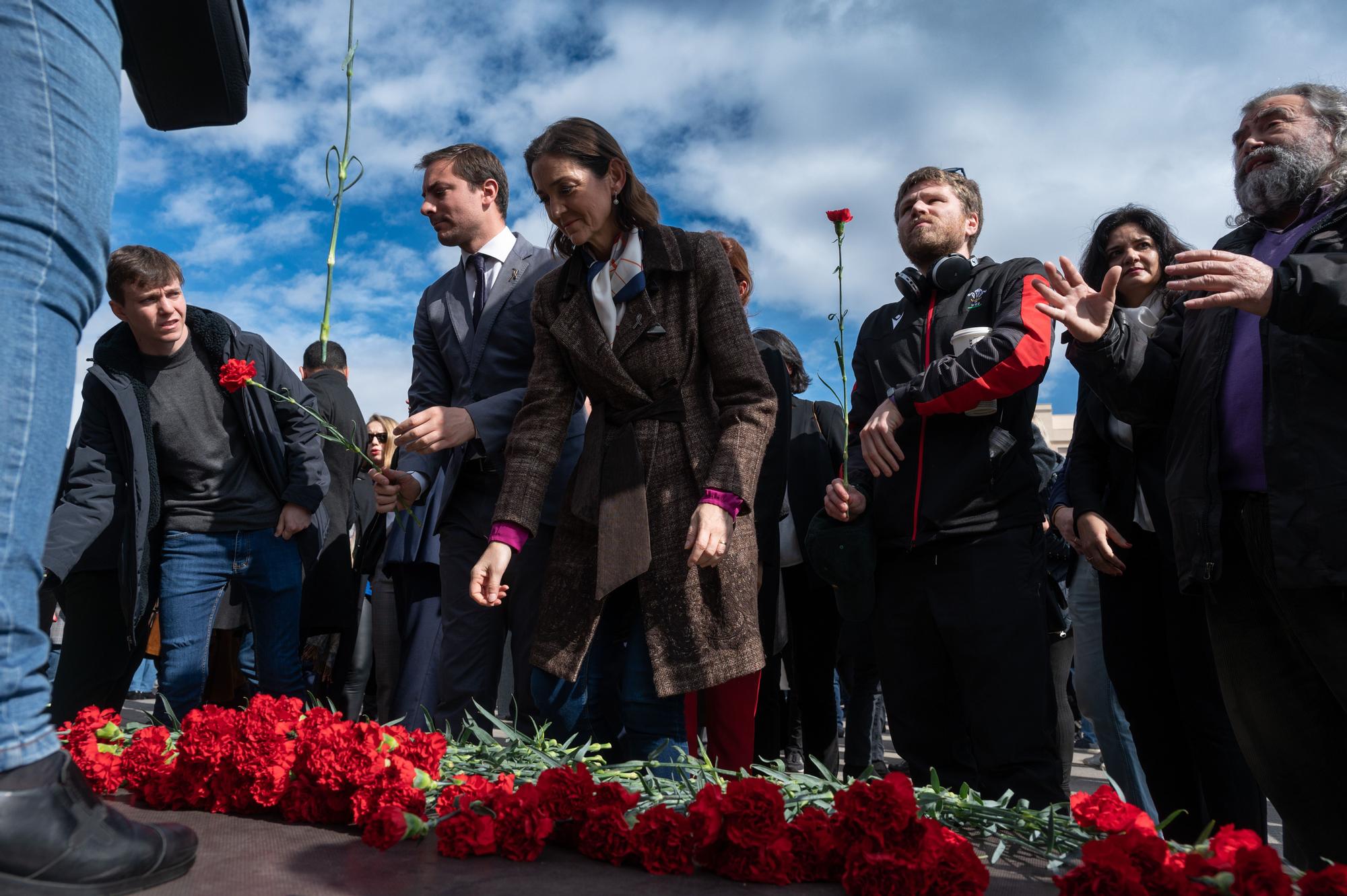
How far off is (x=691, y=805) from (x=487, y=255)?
233 centimetres

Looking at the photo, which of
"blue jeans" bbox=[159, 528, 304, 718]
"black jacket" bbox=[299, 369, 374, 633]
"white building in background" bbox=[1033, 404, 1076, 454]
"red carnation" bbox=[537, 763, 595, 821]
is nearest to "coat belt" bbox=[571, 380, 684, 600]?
"red carnation" bbox=[537, 763, 595, 821]

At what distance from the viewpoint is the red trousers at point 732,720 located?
3275 millimetres

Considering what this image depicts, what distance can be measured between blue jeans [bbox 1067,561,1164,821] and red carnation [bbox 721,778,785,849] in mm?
2288

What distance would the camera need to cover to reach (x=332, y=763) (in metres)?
2.08

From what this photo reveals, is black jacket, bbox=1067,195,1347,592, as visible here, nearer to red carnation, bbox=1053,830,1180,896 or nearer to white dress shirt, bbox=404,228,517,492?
red carnation, bbox=1053,830,1180,896

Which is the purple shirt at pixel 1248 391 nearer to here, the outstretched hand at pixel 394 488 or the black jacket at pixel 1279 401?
the black jacket at pixel 1279 401

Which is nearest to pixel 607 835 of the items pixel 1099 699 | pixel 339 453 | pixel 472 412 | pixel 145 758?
pixel 145 758

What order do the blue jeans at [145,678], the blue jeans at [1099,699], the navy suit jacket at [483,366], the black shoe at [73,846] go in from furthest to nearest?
1. the blue jeans at [145,678]
2. the blue jeans at [1099,699]
3. the navy suit jacket at [483,366]
4. the black shoe at [73,846]

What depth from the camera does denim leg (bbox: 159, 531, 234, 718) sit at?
157 inches

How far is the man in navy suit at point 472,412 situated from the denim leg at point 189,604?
1240 millimetres

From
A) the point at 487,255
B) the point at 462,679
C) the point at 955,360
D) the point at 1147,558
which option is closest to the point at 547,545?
the point at 462,679

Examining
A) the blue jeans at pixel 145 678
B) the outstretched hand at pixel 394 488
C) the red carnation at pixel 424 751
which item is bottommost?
the blue jeans at pixel 145 678

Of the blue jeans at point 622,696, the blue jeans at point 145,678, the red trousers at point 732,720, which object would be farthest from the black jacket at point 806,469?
the blue jeans at point 145,678

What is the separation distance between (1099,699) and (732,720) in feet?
4.63
